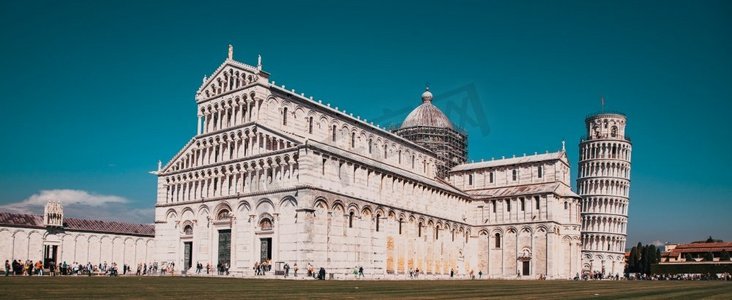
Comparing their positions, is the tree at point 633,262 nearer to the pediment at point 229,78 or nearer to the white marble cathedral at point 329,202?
the white marble cathedral at point 329,202

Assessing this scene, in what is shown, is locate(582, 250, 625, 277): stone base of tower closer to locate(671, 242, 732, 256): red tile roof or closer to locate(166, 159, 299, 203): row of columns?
locate(671, 242, 732, 256): red tile roof

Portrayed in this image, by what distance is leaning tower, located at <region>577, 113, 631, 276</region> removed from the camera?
3898 inches

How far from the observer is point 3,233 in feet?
214

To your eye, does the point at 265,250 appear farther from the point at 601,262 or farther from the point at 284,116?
the point at 601,262

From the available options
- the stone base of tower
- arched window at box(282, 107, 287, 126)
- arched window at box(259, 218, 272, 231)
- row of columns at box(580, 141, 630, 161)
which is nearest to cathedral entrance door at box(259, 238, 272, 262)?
arched window at box(259, 218, 272, 231)

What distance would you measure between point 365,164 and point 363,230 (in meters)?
5.54

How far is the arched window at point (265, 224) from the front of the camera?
172 ft

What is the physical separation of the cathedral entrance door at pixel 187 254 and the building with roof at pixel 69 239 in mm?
12876

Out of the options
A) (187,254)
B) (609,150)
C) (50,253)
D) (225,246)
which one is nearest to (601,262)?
(609,150)

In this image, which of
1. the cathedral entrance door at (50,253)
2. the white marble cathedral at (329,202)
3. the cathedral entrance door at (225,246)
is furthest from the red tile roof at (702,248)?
the cathedral entrance door at (50,253)

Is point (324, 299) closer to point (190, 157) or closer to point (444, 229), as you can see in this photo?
point (190, 157)

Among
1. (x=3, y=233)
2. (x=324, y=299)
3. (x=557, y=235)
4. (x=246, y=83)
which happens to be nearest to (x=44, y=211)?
(x=3, y=233)

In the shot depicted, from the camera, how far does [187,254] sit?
2355 inches

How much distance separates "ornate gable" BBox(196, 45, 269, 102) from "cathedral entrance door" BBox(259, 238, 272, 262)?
42.9 feet
